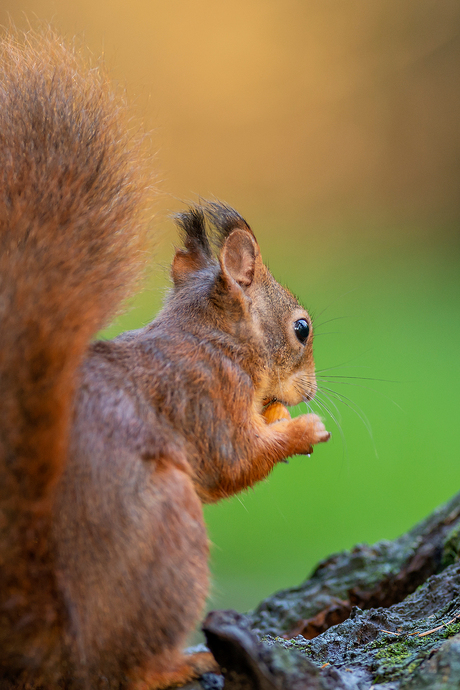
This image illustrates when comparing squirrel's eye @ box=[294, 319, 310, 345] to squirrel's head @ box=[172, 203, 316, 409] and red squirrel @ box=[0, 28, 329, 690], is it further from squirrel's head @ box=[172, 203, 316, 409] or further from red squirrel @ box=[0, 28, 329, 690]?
red squirrel @ box=[0, 28, 329, 690]

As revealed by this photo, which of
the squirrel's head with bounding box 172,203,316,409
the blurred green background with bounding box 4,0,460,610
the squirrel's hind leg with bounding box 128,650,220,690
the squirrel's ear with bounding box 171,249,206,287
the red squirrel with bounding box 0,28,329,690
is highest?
the blurred green background with bounding box 4,0,460,610

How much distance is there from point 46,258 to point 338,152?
157 inches

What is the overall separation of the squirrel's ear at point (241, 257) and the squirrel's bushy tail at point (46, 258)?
0.30m

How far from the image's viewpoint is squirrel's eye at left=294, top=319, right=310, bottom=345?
4.90ft

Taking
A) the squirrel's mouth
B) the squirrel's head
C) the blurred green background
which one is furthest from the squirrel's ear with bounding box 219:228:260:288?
the blurred green background

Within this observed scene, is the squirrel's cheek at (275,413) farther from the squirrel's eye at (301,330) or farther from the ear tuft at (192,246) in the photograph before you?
the ear tuft at (192,246)

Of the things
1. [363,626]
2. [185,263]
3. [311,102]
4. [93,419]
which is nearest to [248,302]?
[185,263]

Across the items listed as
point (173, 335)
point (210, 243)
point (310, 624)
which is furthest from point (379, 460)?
point (173, 335)

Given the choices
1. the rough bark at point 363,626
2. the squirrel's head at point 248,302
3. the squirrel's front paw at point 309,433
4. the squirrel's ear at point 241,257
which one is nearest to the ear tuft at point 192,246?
the squirrel's head at point 248,302

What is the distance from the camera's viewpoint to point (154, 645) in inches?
37.4

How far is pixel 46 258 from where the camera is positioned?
95cm

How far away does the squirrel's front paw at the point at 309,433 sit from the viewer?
1358 mm

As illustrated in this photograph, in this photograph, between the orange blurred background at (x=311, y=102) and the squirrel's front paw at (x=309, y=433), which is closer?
the squirrel's front paw at (x=309, y=433)

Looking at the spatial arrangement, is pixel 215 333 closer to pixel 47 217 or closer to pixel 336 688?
pixel 47 217
